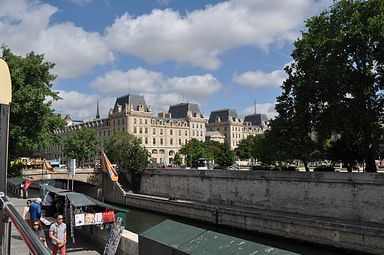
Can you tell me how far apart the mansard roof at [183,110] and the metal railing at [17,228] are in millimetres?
137080

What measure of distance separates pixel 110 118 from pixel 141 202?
84.4 m

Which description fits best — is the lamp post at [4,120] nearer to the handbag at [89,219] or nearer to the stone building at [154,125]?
the handbag at [89,219]

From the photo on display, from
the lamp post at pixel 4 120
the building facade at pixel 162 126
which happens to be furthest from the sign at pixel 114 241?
the building facade at pixel 162 126

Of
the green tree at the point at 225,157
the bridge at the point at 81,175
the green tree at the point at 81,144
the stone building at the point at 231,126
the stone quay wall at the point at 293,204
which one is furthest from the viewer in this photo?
the stone building at the point at 231,126

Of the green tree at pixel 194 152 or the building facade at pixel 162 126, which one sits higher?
the building facade at pixel 162 126

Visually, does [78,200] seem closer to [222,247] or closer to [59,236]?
[59,236]

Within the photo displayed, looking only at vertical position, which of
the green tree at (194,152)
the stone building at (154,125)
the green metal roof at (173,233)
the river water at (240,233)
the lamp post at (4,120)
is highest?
the stone building at (154,125)

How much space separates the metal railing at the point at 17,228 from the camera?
2.13m

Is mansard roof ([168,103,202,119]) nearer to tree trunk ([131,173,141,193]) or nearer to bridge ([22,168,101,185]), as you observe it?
bridge ([22,168,101,185])

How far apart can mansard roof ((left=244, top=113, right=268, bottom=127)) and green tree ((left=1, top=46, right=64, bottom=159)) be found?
136055 mm

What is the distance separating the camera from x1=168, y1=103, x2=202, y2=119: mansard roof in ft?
464

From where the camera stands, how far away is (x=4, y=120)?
3490 mm

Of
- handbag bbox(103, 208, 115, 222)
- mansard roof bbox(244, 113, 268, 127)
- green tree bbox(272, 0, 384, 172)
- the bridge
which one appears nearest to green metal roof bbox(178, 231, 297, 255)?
handbag bbox(103, 208, 115, 222)

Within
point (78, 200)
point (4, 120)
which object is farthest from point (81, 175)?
point (4, 120)
